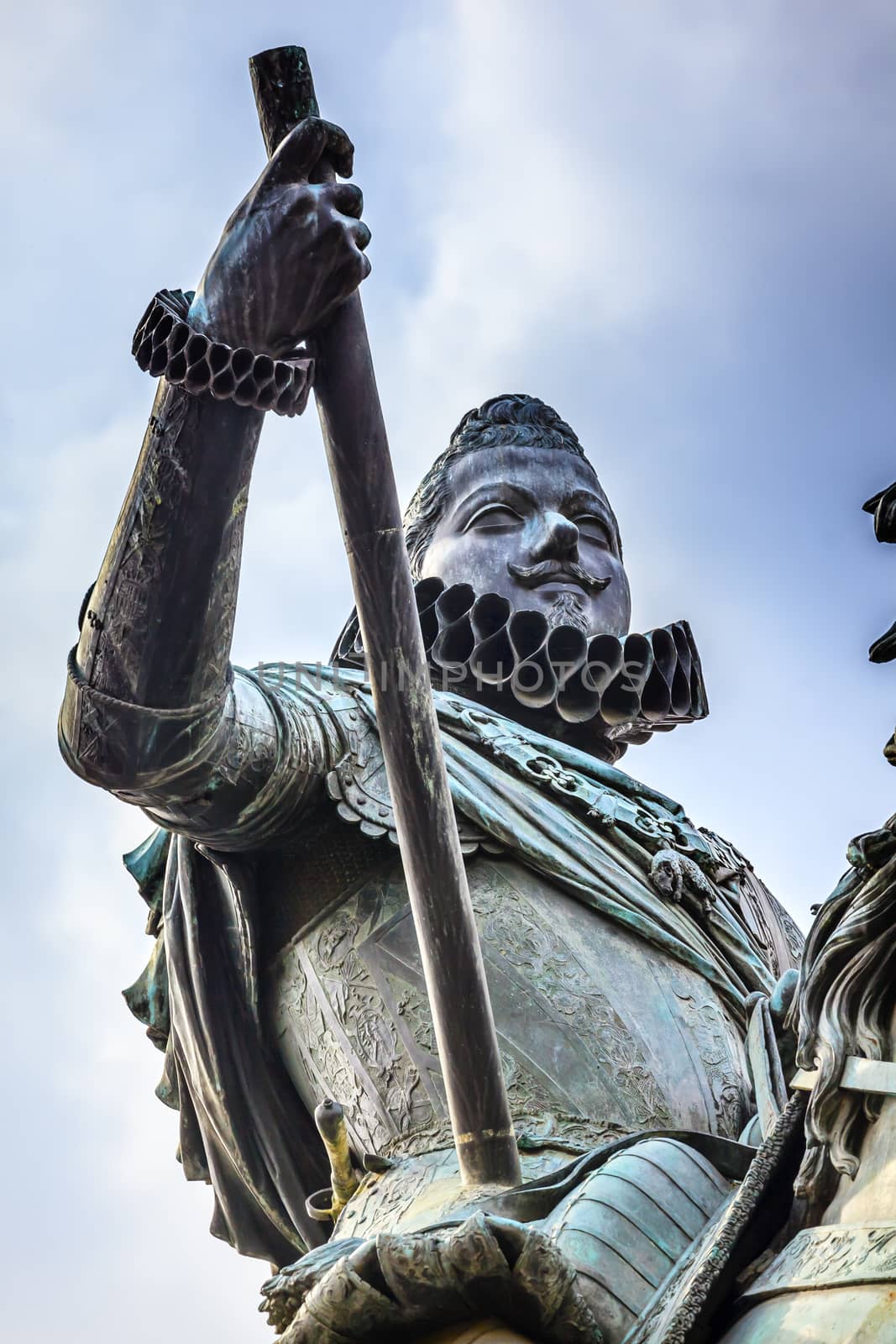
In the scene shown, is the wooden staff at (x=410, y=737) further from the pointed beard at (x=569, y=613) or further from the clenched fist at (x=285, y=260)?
the pointed beard at (x=569, y=613)

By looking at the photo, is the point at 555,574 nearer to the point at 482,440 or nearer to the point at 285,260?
the point at 482,440

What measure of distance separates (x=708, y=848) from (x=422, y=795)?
2251mm

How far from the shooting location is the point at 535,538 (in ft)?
33.3

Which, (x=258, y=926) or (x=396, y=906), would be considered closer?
(x=396, y=906)

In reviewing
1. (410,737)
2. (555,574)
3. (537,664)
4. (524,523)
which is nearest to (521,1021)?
(410,737)

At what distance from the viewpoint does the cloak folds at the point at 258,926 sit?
27.0ft

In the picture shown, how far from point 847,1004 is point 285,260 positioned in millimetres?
2891

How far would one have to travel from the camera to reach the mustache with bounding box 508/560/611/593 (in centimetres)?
1000

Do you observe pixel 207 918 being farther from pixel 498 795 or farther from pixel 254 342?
pixel 254 342

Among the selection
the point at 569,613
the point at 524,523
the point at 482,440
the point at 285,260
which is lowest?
the point at 569,613

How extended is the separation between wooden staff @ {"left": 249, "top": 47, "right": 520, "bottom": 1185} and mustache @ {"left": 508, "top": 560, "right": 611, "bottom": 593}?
9.65 feet

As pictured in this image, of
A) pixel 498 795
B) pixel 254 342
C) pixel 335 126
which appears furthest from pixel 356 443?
pixel 498 795

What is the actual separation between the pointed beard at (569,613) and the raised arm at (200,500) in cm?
297

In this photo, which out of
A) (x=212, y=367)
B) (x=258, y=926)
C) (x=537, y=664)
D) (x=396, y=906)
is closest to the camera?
(x=212, y=367)
